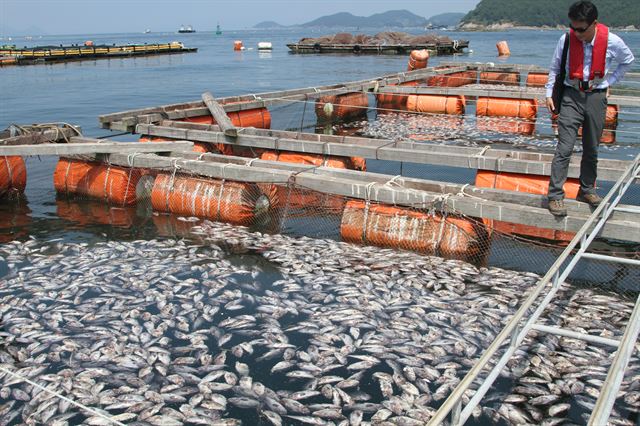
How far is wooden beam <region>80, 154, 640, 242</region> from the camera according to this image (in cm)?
832

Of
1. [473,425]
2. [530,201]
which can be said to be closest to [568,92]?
[530,201]

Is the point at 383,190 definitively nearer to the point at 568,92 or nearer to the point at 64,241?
the point at 568,92

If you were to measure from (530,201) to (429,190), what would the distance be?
172 cm

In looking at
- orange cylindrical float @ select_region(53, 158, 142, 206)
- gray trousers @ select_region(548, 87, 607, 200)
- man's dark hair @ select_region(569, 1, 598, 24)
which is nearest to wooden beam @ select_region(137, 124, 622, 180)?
orange cylindrical float @ select_region(53, 158, 142, 206)

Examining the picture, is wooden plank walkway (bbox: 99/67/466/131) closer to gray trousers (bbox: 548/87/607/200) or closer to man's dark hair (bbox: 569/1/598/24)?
gray trousers (bbox: 548/87/607/200)

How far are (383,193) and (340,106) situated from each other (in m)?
14.3

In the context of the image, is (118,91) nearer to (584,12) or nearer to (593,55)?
(593,55)

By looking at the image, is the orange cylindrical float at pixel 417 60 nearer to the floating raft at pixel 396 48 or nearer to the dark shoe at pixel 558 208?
the dark shoe at pixel 558 208

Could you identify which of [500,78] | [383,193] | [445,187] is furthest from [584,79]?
[500,78]

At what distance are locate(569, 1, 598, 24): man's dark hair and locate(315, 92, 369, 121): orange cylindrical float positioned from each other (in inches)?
585

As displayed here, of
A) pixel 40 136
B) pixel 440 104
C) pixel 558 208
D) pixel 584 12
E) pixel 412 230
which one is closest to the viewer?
pixel 584 12

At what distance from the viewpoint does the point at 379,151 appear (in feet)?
40.9

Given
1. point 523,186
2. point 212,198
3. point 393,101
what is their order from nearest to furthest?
point 523,186
point 212,198
point 393,101

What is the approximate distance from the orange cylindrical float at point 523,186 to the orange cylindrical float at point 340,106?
11.2 meters
